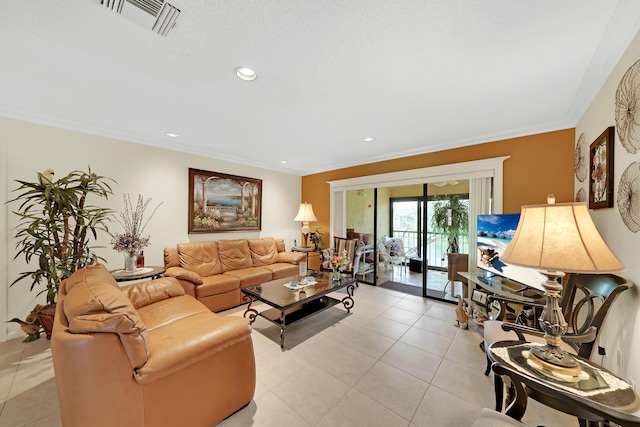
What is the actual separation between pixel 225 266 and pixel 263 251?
2.68ft

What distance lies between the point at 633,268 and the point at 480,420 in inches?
51.3

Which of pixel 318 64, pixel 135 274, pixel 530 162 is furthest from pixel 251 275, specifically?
pixel 530 162

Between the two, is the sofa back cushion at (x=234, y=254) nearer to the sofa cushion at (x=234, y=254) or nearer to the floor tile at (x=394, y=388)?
the sofa cushion at (x=234, y=254)

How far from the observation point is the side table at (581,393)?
0.92 m

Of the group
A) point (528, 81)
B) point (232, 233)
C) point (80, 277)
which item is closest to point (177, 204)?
point (232, 233)

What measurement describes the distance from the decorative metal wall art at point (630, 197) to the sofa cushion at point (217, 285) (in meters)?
3.87

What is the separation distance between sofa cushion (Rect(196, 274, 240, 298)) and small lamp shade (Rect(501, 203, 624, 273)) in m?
3.25

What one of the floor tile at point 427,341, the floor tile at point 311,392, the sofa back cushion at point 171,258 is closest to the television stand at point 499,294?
the floor tile at point 427,341

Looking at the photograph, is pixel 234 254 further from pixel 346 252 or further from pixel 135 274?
pixel 346 252

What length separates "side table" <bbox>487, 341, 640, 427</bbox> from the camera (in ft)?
3.02

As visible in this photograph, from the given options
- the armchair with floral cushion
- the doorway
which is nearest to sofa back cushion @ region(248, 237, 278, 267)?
the armchair with floral cushion

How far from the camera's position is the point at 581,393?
100 cm

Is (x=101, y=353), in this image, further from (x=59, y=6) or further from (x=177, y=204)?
(x=177, y=204)

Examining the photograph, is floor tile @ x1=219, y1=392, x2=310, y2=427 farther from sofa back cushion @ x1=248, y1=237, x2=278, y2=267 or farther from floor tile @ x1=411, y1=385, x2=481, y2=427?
sofa back cushion @ x1=248, y1=237, x2=278, y2=267
